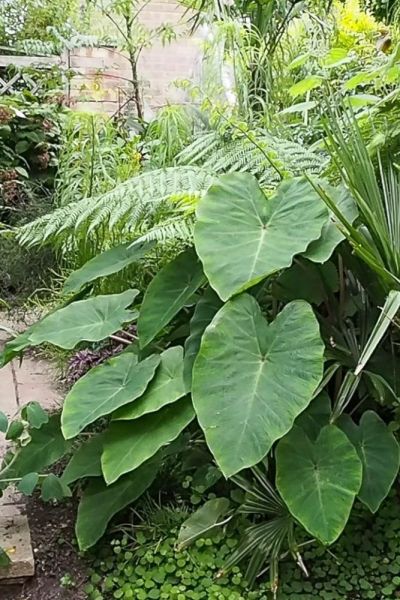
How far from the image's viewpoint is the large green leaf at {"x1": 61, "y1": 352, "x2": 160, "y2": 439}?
4.65 ft

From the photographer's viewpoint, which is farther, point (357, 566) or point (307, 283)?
point (307, 283)

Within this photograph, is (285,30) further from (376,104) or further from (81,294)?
(81,294)

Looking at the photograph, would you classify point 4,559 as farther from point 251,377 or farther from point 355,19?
point 355,19

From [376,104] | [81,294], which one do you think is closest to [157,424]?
[81,294]

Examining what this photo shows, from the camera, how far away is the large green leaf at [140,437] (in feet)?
4.55

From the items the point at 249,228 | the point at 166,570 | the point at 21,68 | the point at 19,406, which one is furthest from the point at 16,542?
the point at 21,68

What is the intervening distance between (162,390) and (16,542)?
513 mm

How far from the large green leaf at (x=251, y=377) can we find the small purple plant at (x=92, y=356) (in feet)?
2.52

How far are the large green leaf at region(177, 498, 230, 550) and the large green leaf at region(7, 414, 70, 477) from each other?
362 millimetres

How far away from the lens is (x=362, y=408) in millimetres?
1660

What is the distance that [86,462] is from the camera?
155 centimetres

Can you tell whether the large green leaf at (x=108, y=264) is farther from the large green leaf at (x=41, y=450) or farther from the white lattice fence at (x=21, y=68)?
the white lattice fence at (x=21, y=68)

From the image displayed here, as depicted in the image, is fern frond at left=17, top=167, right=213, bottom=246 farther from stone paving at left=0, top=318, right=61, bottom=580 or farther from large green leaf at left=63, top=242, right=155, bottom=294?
stone paving at left=0, top=318, right=61, bottom=580

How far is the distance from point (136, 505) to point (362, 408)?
64 centimetres
